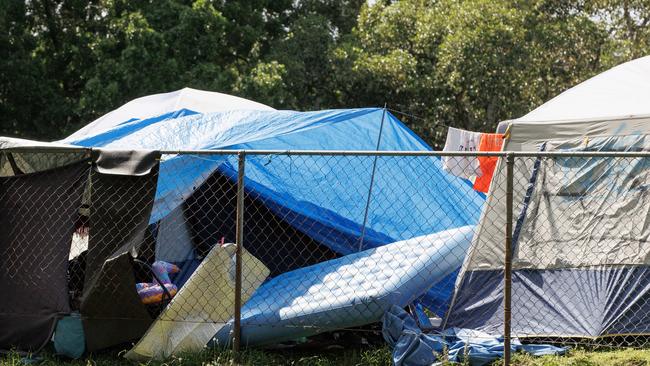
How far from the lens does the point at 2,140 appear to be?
608 centimetres

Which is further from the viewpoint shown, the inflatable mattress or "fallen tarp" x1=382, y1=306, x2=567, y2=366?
the inflatable mattress

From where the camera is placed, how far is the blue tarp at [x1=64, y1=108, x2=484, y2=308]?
704cm

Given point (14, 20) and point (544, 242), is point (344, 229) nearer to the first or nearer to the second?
point (544, 242)

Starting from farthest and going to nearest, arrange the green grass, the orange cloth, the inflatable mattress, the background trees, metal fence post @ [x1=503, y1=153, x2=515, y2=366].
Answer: the background trees
the orange cloth
the inflatable mattress
the green grass
metal fence post @ [x1=503, y1=153, x2=515, y2=366]

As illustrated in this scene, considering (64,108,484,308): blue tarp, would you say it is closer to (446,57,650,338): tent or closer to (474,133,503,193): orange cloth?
(474,133,503,193): orange cloth

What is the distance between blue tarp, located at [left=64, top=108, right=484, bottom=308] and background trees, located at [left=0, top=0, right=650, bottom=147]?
1030 cm

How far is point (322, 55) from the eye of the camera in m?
20.5

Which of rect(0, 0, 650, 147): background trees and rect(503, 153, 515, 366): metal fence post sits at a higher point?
rect(0, 0, 650, 147): background trees

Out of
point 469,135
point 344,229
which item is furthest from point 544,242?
point 469,135

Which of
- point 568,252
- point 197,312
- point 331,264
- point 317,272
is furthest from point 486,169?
point 197,312

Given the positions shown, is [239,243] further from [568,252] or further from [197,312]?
[568,252]

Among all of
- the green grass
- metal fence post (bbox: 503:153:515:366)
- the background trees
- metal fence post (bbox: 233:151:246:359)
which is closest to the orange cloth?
metal fence post (bbox: 503:153:515:366)

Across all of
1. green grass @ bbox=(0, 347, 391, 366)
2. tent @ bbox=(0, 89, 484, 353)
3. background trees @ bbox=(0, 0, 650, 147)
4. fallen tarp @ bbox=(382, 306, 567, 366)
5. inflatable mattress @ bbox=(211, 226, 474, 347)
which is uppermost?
background trees @ bbox=(0, 0, 650, 147)

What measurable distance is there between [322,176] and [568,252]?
2.36 metres
